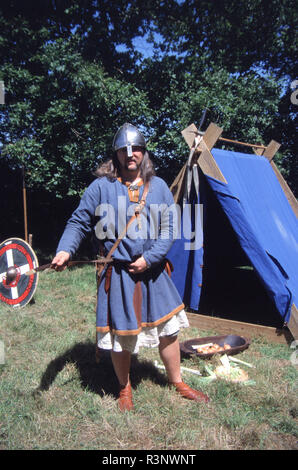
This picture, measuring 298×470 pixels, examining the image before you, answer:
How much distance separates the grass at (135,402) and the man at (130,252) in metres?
0.19

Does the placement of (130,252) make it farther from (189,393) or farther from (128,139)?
(189,393)

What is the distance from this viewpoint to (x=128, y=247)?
7.81 feet

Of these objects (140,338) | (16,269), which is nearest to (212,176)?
(140,338)

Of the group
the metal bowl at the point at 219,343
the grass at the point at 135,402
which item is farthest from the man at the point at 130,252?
the metal bowl at the point at 219,343

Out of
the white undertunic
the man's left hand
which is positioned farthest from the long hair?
the white undertunic

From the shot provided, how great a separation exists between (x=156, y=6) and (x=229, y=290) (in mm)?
6737

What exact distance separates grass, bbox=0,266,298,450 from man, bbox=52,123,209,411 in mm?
188

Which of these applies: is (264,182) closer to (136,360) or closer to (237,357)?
(237,357)

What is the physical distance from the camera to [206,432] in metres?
2.23

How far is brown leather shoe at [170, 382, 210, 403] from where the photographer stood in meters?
2.59

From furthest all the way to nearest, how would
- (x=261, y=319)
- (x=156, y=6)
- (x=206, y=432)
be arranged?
(x=156, y=6), (x=261, y=319), (x=206, y=432)

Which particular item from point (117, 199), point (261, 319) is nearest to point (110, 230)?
point (117, 199)

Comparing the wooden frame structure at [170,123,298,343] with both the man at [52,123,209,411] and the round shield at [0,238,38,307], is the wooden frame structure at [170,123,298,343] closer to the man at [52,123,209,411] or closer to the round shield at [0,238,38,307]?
the man at [52,123,209,411]

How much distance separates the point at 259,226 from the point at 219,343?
125 cm
